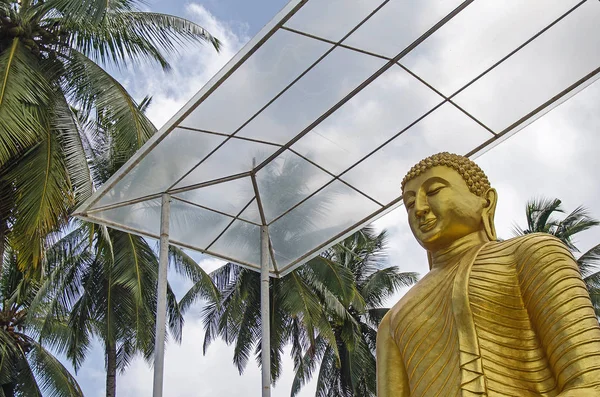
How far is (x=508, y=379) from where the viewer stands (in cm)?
483

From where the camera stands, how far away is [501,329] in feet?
16.4

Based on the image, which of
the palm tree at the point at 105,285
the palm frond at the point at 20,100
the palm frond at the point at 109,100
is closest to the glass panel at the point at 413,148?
the palm frond at the point at 20,100

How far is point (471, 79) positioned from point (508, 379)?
3770 millimetres

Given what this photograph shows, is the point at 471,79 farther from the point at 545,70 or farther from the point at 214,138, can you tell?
the point at 214,138

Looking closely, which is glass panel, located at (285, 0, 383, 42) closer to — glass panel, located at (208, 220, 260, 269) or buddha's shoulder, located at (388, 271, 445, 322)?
glass panel, located at (208, 220, 260, 269)

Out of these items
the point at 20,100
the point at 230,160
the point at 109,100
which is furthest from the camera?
the point at 109,100

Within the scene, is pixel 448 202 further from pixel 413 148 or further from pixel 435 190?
pixel 413 148

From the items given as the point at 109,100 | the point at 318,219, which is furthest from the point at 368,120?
the point at 109,100

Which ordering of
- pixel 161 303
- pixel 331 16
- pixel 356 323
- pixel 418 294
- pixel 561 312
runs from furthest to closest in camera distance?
pixel 356 323
pixel 161 303
pixel 331 16
pixel 418 294
pixel 561 312

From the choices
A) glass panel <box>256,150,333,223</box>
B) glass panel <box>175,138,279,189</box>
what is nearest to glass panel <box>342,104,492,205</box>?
glass panel <box>256,150,333,223</box>

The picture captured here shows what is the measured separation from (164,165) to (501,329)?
4349 mm

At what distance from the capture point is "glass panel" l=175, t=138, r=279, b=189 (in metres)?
8.59

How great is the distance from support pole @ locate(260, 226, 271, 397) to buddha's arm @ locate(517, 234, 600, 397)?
3925 mm

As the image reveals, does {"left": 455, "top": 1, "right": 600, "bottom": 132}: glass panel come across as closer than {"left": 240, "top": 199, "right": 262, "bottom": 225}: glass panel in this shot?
Yes
